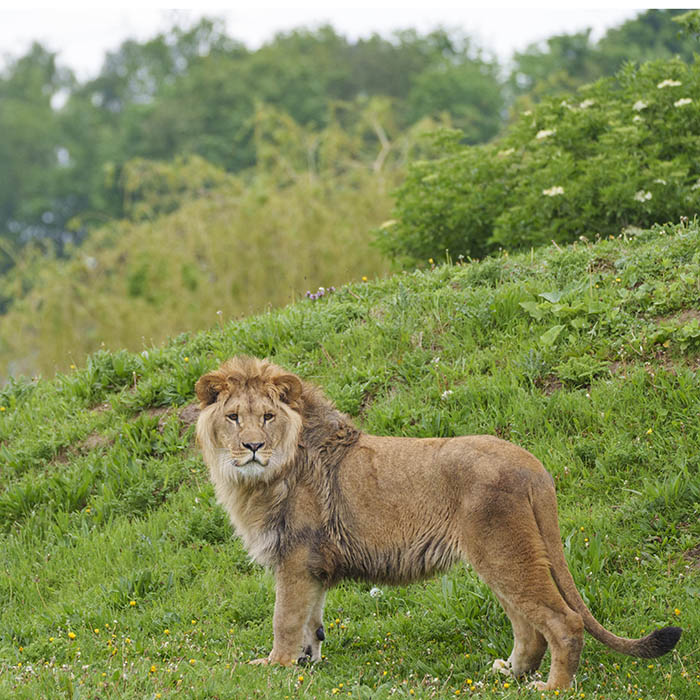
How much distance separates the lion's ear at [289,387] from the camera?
6820 millimetres

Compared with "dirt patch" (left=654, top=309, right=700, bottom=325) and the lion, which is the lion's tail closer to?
the lion

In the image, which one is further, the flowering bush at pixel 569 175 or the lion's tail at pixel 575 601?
the flowering bush at pixel 569 175

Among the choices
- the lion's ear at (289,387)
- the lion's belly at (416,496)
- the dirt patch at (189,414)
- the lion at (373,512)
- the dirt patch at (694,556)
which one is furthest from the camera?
the dirt patch at (189,414)

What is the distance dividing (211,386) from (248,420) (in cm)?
38

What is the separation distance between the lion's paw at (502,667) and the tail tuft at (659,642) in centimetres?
A: 80

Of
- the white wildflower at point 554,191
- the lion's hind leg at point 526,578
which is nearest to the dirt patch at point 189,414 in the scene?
the lion's hind leg at point 526,578

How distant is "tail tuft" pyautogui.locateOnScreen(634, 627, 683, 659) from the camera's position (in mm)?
5828

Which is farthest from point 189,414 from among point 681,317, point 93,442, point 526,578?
point 526,578

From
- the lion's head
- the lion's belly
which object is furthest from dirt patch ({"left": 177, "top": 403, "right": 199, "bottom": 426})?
the lion's belly

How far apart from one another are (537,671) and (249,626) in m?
2.41

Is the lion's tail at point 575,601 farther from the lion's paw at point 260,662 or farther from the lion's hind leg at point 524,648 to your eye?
the lion's paw at point 260,662

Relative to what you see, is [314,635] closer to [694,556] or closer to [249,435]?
[249,435]

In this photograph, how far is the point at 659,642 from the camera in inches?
231

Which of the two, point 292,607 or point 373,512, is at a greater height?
point 373,512
